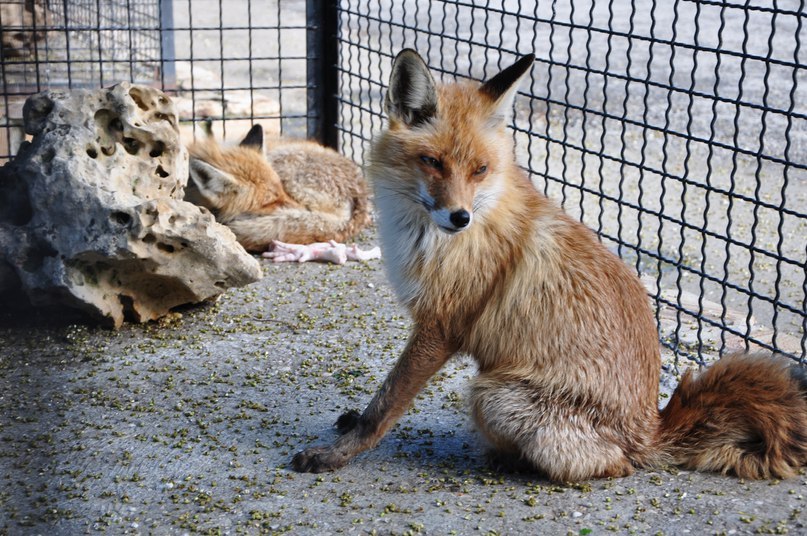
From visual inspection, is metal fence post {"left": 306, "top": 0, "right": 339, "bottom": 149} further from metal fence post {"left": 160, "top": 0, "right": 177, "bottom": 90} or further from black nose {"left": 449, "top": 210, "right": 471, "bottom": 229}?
black nose {"left": 449, "top": 210, "right": 471, "bottom": 229}

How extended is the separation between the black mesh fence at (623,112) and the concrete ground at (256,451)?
114 centimetres

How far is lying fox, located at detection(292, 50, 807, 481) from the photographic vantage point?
10.8 ft

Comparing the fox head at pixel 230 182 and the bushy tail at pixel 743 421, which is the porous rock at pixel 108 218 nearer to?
the fox head at pixel 230 182

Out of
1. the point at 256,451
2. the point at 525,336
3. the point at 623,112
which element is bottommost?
the point at 256,451

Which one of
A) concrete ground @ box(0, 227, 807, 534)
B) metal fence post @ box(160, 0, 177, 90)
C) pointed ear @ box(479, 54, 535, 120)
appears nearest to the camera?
concrete ground @ box(0, 227, 807, 534)

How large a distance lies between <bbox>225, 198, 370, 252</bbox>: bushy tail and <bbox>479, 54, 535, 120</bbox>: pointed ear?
2.90 m

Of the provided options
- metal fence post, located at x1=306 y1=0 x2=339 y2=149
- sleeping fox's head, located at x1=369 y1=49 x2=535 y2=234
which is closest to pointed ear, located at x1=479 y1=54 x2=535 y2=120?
sleeping fox's head, located at x1=369 y1=49 x2=535 y2=234

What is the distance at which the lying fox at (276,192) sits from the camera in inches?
239

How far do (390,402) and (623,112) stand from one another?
353cm

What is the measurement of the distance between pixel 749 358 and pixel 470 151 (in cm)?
129

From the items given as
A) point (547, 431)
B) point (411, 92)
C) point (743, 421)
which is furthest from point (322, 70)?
point (743, 421)

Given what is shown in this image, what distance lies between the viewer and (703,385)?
341cm

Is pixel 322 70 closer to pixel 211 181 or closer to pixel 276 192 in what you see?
pixel 276 192

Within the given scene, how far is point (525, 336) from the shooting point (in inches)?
134
